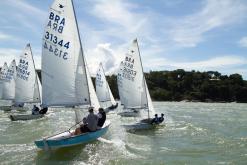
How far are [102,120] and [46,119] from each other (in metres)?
14.1

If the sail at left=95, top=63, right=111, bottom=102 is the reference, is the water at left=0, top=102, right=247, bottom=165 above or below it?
below

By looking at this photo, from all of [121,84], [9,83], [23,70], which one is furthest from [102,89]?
[121,84]

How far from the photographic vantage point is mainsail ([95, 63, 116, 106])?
48000 mm

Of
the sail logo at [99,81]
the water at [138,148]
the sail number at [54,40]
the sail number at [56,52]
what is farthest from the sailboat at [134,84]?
the sail logo at [99,81]

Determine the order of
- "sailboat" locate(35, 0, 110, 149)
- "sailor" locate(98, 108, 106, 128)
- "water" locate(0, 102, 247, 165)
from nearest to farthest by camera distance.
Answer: "water" locate(0, 102, 247, 165) < "sailboat" locate(35, 0, 110, 149) < "sailor" locate(98, 108, 106, 128)

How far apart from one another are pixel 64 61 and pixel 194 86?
10258 cm

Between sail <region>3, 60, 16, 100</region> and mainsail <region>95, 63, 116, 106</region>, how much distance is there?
10.1 metres

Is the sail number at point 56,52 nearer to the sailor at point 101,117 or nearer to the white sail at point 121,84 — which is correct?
the sailor at point 101,117

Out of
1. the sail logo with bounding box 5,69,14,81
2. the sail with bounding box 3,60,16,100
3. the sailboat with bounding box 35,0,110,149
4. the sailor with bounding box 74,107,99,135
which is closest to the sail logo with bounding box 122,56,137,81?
the sailboat with bounding box 35,0,110,149

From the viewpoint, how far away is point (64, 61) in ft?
63.9

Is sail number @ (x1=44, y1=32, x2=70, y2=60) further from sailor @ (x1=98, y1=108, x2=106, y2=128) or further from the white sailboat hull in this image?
the white sailboat hull

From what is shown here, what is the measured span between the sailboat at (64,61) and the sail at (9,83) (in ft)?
94.0

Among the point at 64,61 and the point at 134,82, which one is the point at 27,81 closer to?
the point at 134,82

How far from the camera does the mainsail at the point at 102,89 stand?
157 feet
